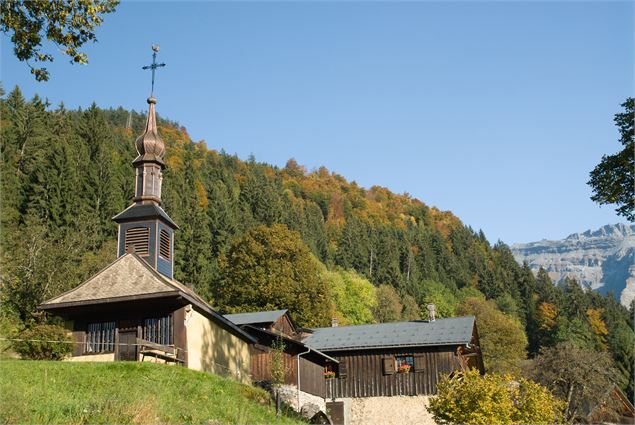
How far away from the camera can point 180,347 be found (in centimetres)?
2817

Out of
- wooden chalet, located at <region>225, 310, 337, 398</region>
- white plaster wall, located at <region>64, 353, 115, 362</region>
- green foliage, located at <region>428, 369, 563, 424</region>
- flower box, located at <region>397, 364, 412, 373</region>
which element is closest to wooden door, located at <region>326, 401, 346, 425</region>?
wooden chalet, located at <region>225, 310, 337, 398</region>

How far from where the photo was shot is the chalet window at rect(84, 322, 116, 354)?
94.6 feet

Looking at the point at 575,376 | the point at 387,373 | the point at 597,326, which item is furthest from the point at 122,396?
the point at 597,326

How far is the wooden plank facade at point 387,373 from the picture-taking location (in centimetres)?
3616

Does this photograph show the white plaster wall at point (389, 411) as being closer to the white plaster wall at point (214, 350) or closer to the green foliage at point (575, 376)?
the white plaster wall at point (214, 350)

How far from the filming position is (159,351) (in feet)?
A: 90.2

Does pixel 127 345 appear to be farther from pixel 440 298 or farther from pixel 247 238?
pixel 440 298

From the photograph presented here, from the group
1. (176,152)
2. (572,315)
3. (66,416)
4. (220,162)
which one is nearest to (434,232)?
(572,315)

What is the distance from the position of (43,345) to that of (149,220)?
7.47 m

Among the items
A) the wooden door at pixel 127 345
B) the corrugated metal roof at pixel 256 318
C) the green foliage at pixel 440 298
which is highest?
the green foliage at pixel 440 298

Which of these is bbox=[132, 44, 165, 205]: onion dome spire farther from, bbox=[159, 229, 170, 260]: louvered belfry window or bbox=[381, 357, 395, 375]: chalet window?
bbox=[381, 357, 395, 375]: chalet window

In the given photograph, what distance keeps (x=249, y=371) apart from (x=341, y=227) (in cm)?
8008

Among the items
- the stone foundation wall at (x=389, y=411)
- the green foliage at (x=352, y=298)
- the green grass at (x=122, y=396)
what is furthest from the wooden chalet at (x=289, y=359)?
the green foliage at (x=352, y=298)

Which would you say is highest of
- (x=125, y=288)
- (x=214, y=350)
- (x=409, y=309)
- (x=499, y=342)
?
(x=409, y=309)
